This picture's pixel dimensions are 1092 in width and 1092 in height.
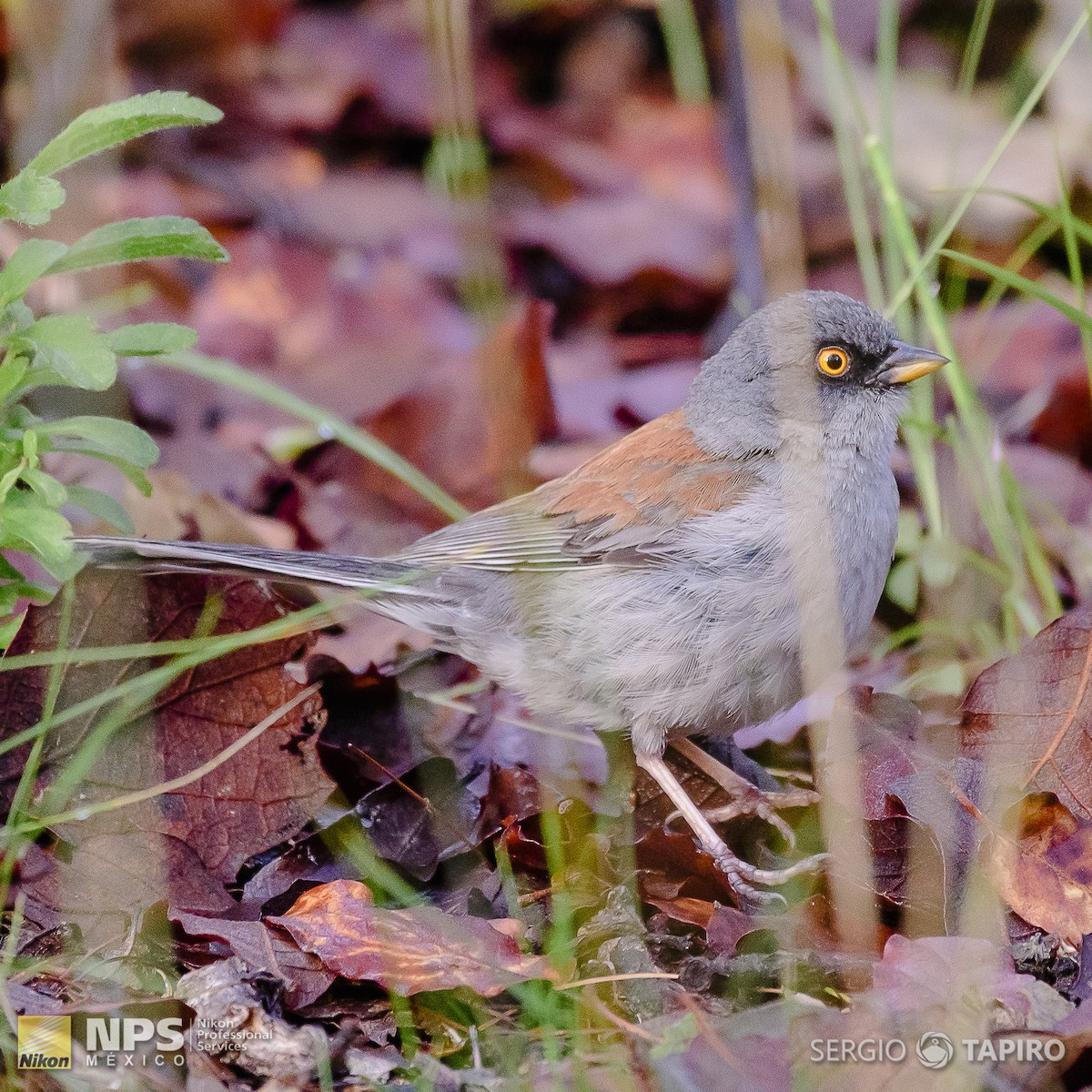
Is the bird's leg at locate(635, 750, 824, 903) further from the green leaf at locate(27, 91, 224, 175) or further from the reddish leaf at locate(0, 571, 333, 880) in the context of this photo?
the green leaf at locate(27, 91, 224, 175)

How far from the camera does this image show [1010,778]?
8.14 feet

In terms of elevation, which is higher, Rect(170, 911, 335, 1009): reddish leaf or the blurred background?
the blurred background

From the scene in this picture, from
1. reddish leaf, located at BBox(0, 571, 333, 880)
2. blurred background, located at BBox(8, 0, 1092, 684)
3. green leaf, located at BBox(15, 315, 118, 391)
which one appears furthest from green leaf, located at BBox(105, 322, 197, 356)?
blurred background, located at BBox(8, 0, 1092, 684)

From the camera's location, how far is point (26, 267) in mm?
2398

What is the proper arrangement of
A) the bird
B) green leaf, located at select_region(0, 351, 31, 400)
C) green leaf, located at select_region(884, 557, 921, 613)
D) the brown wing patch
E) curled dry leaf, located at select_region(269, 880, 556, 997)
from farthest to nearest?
1. green leaf, located at select_region(884, 557, 921, 613)
2. the brown wing patch
3. the bird
4. green leaf, located at select_region(0, 351, 31, 400)
5. curled dry leaf, located at select_region(269, 880, 556, 997)

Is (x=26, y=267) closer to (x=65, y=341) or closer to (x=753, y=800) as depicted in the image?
(x=65, y=341)

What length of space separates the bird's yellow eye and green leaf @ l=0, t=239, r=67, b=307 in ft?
5.89

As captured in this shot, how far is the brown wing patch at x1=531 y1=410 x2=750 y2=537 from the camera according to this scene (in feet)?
10.2

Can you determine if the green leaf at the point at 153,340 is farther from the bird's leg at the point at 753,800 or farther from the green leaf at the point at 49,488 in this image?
the bird's leg at the point at 753,800

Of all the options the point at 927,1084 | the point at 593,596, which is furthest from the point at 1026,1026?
the point at 593,596

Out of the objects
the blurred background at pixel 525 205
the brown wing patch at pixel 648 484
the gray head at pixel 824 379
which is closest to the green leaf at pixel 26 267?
the blurred background at pixel 525 205

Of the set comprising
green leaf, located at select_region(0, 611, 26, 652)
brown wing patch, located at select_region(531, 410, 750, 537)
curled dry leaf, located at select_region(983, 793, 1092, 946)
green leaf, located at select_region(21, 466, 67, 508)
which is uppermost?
green leaf, located at select_region(21, 466, 67, 508)

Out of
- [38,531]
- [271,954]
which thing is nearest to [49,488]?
[38,531]

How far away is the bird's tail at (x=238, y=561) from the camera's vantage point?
2711mm
